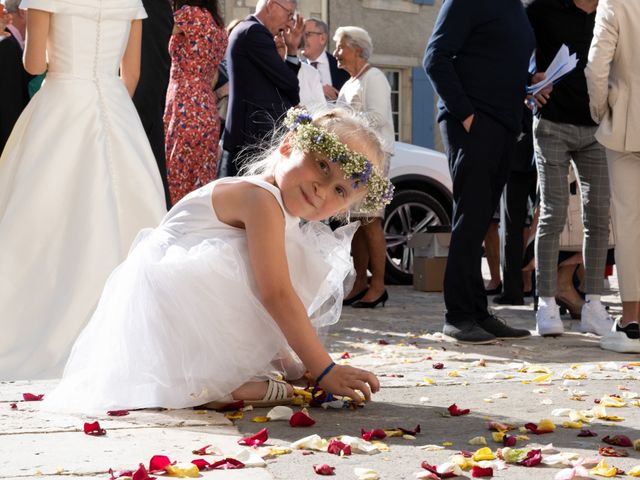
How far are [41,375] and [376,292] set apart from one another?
3.77 metres

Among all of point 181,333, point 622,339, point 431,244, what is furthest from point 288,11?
point 181,333

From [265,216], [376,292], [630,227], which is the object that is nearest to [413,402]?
[265,216]

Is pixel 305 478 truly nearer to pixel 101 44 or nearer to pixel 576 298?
pixel 101 44

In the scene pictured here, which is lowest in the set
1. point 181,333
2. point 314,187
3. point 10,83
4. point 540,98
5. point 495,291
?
point 495,291

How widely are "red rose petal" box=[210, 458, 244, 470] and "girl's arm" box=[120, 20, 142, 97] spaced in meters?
3.35

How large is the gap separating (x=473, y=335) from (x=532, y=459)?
3.11 metres

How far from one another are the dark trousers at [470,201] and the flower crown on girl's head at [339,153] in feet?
7.43

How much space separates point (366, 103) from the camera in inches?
338

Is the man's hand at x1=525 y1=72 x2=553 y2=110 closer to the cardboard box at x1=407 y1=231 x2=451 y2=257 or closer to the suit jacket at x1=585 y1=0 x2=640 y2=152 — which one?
the suit jacket at x1=585 y1=0 x2=640 y2=152

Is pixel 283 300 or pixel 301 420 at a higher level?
pixel 283 300

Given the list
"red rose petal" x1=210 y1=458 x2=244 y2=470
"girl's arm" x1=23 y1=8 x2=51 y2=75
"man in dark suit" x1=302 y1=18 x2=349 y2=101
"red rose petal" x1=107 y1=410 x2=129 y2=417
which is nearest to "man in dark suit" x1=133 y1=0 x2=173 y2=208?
"girl's arm" x1=23 y1=8 x2=51 y2=75

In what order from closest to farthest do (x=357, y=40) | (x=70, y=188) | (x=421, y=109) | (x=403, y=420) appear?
(x=403, y=420), (x=70, y=188), (x=357, y=40), (x=421, y=109)

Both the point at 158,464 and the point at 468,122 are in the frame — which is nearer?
the point at 158,464

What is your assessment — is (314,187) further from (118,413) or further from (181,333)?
(118,413)
